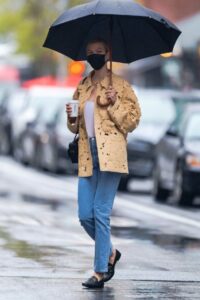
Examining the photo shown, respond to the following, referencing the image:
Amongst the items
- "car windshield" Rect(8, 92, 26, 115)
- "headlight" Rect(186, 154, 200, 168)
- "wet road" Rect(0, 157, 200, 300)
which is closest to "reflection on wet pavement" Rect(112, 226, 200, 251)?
"wet road" Rect(0, 157, 200, 300)

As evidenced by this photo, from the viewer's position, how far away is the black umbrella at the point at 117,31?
1097 cm

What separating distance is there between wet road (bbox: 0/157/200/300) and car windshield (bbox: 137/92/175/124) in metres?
3.80

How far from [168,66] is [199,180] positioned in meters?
28.0

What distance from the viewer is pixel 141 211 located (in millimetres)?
19453

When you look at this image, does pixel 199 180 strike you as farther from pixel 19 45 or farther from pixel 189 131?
pixel 19 45

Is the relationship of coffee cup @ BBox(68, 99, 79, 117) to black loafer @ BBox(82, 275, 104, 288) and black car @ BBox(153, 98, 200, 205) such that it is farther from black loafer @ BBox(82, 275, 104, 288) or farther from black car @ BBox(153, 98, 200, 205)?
black car @ BBox(153, 98, 200, 205)

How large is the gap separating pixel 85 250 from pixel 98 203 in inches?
107

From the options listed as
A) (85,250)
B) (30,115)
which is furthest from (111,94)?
(30,115)

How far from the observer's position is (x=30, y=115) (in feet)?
116

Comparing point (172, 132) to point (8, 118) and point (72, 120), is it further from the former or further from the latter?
point (8, 118)

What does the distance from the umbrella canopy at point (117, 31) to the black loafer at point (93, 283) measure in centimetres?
186

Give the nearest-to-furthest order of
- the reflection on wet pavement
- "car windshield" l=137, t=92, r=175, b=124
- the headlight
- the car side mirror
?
the reflection on wet pavement → the headlight → the car side mirror → "car windshield" l=137, t=92, r=175, b=124

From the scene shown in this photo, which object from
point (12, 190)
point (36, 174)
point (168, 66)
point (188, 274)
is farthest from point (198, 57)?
point (188, 274)

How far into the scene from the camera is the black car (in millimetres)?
20328
